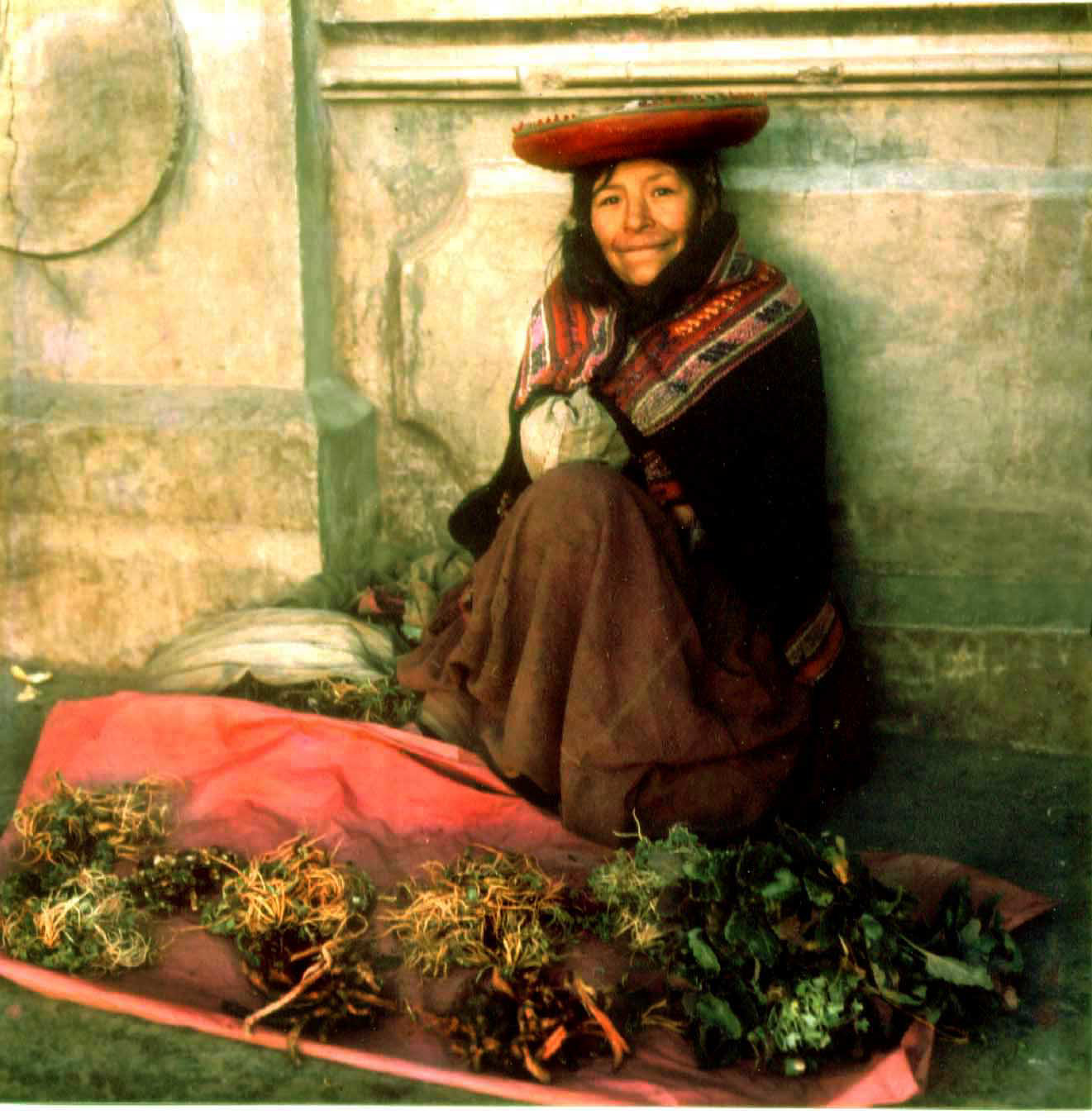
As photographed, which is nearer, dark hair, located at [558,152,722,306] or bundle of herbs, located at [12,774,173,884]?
bundle of herbs, located at [12,774,173,884]

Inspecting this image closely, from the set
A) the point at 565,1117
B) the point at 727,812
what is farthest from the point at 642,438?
the point at 565,1117

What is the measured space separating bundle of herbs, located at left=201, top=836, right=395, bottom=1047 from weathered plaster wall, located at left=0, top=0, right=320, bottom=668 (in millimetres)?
1258

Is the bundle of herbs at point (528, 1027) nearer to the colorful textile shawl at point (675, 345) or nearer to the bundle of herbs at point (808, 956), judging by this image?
the bundle of herbs at point (808, 956)

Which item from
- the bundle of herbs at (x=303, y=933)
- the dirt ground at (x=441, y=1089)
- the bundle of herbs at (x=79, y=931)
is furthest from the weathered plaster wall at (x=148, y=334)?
the dirt ground at (x=441, y=1089)

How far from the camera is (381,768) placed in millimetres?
3367

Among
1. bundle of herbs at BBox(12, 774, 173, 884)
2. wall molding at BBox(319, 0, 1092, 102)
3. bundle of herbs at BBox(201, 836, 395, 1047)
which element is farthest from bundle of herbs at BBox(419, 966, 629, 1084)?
wall molding at BBox(319, 0, 1092, 102)

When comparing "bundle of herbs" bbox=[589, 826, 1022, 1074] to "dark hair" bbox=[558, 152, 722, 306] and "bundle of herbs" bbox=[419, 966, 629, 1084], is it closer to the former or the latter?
"bundle of herbs" bbox=[419, 966, 629, 1084]

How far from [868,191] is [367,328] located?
4.82 ft

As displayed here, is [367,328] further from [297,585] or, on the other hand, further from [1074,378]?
[1074,378]

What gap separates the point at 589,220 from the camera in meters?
3.54

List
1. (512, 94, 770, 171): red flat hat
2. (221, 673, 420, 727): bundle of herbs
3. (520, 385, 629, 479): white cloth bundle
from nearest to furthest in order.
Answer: (512, 94, 770, 171): red flat hat
(520, 385, 629, 479): white cloth bundle
(221, 673, 420, 727): bundle of herbs

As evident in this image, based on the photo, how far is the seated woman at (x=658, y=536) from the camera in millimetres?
3150

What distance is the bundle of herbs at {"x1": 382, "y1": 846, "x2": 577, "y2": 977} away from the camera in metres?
2.71

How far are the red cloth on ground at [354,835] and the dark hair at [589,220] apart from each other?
1.21 meters
